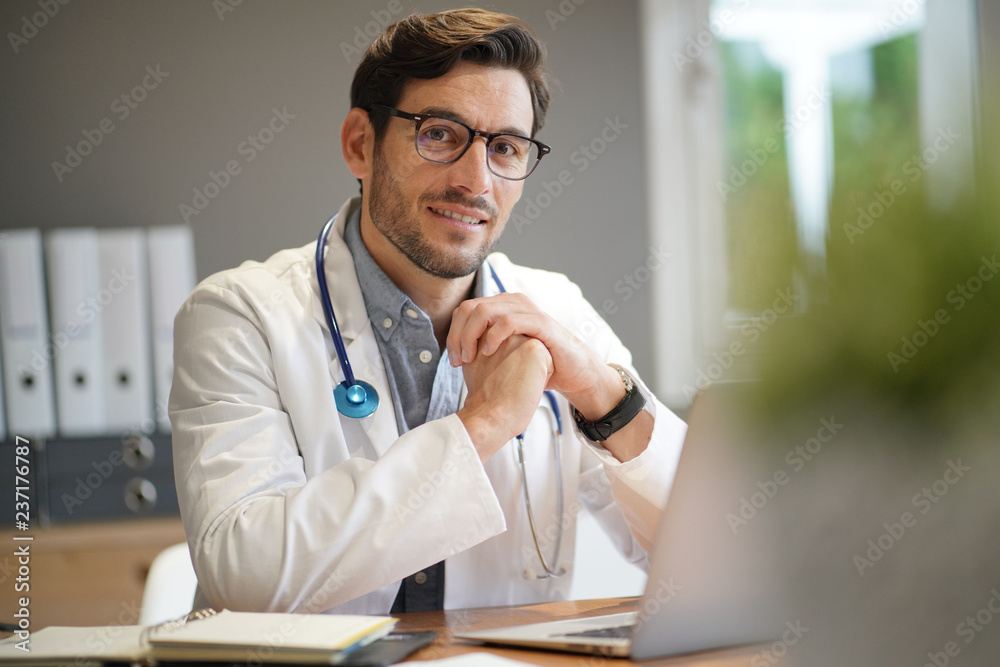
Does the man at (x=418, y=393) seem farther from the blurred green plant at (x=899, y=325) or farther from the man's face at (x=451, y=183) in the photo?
the blurred green plant at (x=899, y=325)

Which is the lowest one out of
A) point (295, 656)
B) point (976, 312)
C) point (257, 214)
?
point (295, 656)

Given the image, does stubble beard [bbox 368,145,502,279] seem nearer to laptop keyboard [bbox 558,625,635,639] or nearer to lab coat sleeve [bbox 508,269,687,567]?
lab coat sleeve [bbox 508,269,687,567]

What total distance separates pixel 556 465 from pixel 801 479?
1.13 metres

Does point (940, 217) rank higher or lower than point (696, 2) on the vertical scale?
lower

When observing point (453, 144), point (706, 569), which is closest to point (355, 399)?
point (453, 144)

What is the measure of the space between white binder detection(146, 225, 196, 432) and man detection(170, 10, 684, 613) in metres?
0.72

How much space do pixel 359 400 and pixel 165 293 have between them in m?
1.05

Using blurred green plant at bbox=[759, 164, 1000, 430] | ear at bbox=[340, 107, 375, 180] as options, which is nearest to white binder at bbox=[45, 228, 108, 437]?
ear at bbox=[340, 107, 375, 180]

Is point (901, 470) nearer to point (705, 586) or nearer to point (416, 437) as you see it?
point (705, 586)

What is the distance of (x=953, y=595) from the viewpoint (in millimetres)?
318

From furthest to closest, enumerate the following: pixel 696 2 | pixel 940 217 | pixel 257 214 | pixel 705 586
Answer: pixel 696 2, pixel 257 214, pixel 705 586, pixel 940 217

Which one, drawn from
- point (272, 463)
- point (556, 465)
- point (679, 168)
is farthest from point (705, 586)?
point (679, 168)

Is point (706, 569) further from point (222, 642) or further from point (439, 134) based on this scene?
point (439, 134)

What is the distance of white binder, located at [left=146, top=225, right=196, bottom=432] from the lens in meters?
2.11
